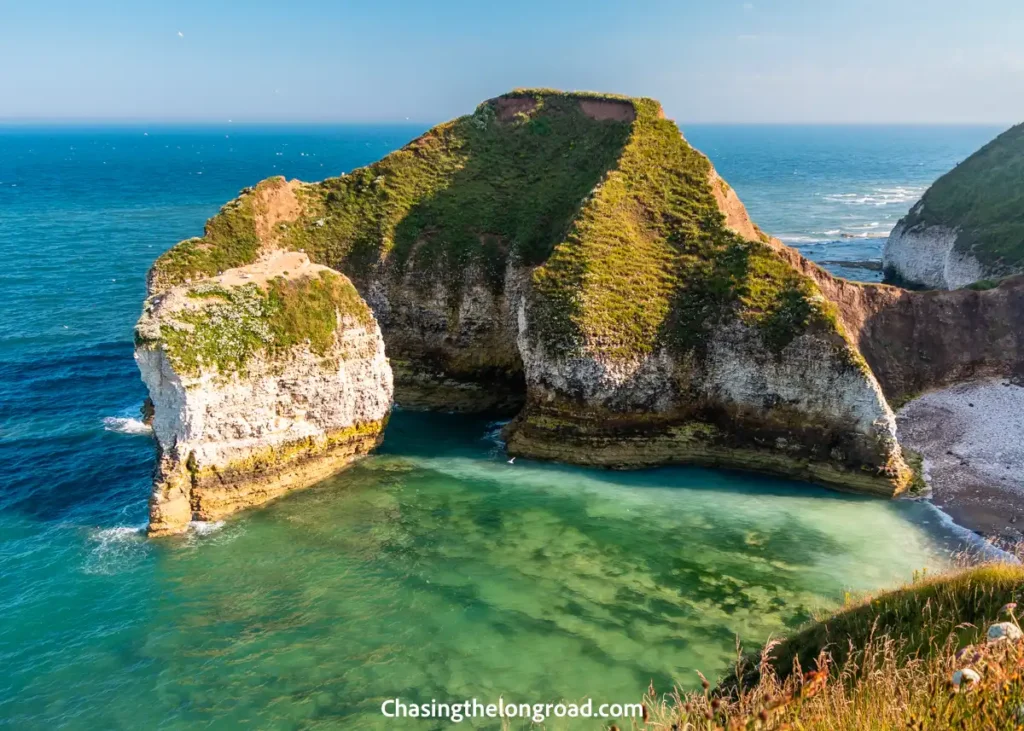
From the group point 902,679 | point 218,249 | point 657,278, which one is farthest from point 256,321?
point 902,679

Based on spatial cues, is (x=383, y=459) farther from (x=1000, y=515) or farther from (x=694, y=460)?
(x=1000, y=515)

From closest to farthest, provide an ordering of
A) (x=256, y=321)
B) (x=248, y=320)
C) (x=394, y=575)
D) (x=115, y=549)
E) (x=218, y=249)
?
(x=394, y=575), (x=115, y=549), (x=248, y=320), (x=256, y=321), (x=218, y=249)

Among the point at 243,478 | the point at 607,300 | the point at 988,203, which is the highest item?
the point at 988,203

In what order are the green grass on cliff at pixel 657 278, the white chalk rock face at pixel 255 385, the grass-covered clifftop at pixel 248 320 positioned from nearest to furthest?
the white chalk rock face at pixel 255 385
the grass-covered clifftop at pixel 248 320
the green grass on cliff at pixel 657 278

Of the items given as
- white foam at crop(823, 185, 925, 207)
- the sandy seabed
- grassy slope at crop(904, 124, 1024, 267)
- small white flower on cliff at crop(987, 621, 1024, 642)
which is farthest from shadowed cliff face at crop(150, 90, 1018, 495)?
white foam at crop(823, 185, 925, 207)

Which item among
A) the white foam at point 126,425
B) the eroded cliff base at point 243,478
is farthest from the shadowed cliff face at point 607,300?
the eroded cliff base at point 243,478

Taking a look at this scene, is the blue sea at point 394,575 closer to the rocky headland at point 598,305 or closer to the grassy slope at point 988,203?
the rocky headland at point 598,305

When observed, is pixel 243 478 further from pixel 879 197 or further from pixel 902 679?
pixel 879 197

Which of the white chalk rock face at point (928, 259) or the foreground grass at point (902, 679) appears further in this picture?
the white chalk rock face at point (928, 259)

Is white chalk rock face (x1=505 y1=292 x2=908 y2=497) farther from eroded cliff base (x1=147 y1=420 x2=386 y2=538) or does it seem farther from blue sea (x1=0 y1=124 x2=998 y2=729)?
eroded cliff base (x1=147 y1=420 x2=386 y2=538)
